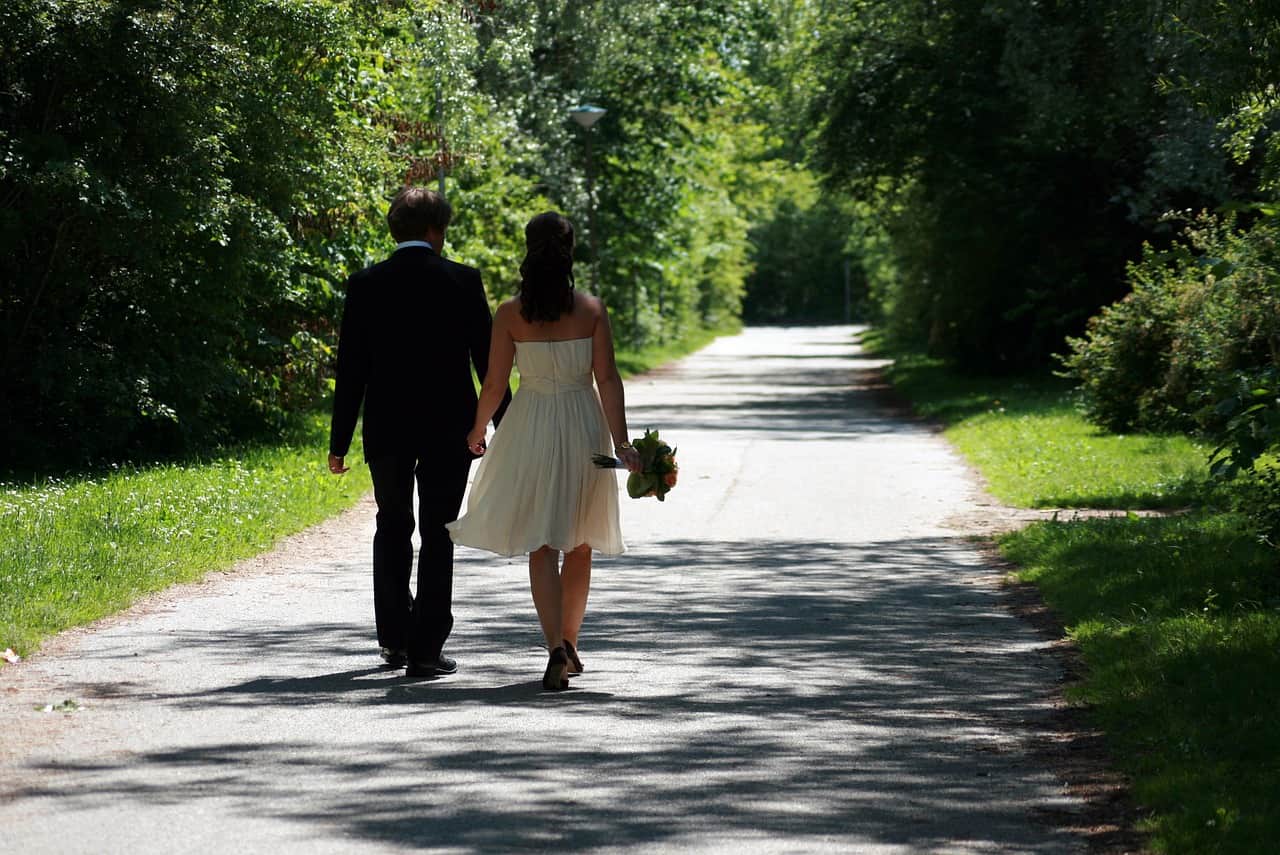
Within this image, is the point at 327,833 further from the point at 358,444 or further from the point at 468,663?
the point at 358,444

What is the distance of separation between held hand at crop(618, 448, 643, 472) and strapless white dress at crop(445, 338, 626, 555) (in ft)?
0.23

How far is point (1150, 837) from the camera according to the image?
5074 millimetres

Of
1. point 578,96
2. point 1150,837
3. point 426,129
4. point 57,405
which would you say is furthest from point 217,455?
point 578,96

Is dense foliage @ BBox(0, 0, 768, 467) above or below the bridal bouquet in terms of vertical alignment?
above

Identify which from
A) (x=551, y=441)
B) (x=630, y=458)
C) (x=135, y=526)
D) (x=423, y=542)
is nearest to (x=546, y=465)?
Answer: (x=551, y=441)

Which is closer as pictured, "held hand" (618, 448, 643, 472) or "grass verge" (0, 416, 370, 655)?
"held hand" (618, 448, 643, 472)

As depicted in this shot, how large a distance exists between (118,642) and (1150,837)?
4.96 meters

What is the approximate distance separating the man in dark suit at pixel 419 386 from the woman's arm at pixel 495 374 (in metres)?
0.11

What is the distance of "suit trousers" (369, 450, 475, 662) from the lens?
24.6 ft

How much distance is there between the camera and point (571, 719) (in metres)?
6.64

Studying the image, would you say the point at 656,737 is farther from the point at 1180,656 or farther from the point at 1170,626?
the point at 1170,626

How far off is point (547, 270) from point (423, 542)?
1.37m

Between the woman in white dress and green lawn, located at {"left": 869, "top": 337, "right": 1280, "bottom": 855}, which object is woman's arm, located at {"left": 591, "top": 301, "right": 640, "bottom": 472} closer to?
the woman in white dress

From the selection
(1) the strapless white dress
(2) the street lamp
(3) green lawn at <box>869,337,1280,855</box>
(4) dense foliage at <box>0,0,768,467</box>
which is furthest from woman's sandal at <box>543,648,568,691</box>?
(2) the street lamp
